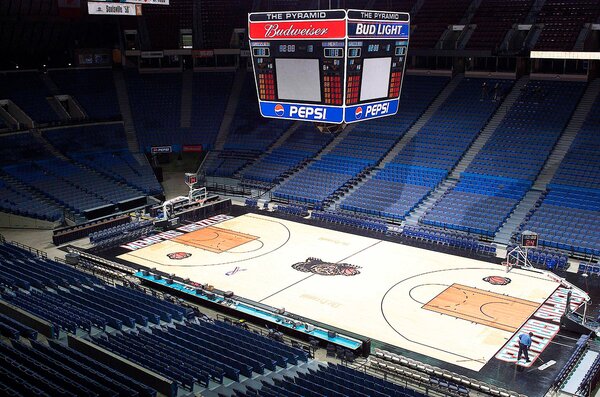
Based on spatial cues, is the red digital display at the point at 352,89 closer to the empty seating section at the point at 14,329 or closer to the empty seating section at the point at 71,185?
the empty seating section at the point at 14,329

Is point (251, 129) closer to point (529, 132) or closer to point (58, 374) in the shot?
point (529, 132)

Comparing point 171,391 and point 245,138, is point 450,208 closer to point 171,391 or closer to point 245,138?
point 245,138

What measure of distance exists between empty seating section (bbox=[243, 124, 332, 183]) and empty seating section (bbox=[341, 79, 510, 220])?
593cm

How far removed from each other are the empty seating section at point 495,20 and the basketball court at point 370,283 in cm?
1748

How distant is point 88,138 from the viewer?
43719 mm

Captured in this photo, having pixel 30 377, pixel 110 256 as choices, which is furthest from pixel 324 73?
pixel 110 256

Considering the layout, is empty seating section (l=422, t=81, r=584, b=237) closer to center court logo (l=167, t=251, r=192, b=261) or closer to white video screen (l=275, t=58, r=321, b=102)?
center court logo (l=167, t=251, r=192, b=261)

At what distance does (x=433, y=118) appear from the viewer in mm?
41094

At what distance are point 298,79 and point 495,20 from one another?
2600 centimetres

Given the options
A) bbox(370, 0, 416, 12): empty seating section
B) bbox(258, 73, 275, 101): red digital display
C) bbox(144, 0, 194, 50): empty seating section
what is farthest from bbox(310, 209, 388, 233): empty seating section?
bbox(144, 0, 194, 50): empty seating section

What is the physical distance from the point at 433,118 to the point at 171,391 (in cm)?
3095

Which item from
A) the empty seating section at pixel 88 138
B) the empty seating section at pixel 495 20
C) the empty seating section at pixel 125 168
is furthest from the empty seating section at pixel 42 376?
the empty seating section at pixel 495 20

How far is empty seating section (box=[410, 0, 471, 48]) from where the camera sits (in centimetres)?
4304

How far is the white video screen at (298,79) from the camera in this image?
67.8ft
